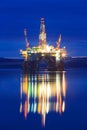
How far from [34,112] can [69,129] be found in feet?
17.1

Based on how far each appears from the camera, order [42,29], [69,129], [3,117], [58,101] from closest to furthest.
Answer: [69,129], [3,117], [58,101], [42,29]

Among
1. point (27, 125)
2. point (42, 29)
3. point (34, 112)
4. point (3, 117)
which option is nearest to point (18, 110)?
point (34, 112)

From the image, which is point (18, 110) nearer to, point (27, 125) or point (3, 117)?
point (3, 117)

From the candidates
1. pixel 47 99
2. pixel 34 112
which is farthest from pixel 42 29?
pixel 34 112

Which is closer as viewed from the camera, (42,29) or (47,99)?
(47,99)

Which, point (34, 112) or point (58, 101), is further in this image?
point (58, 101)

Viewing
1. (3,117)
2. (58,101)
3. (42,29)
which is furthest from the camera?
(42,29)

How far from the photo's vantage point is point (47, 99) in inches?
1218

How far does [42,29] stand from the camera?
330 ft

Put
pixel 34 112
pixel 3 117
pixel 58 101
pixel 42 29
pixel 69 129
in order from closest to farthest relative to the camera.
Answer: pixel 69 129, pixel 3 117, pixel 34 112, pixel 58 101, pixel 42 29

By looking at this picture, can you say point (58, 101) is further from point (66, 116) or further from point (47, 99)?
point (66, 116)

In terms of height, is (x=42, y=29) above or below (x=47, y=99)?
above

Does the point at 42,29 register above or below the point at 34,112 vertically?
above

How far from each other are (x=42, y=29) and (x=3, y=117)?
7876 centimetres
